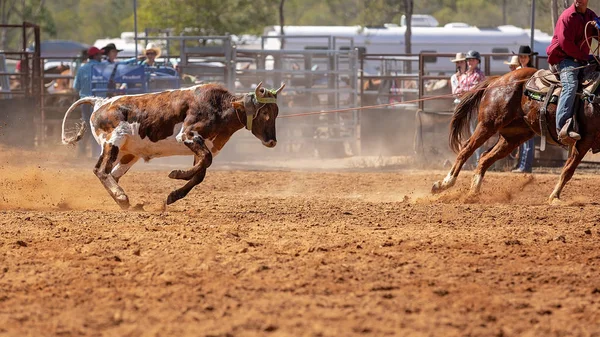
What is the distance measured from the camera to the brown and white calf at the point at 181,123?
924cm

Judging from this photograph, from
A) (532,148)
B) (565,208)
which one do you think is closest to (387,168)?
(532,148)

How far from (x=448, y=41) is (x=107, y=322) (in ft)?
82.1

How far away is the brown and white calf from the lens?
9242 mm

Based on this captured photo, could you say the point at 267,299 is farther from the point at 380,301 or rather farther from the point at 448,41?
the point at 448,41

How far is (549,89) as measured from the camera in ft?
32.3

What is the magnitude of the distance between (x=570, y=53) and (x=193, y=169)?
4030mm

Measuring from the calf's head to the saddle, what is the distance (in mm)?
2791

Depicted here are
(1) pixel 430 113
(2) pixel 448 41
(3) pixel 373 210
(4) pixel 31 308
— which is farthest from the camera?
(2) pixel 448 41

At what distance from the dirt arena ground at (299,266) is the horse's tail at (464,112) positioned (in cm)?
72

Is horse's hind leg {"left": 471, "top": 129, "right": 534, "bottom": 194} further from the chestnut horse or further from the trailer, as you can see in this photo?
the trailer

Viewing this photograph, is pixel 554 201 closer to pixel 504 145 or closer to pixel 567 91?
pixel 504 145

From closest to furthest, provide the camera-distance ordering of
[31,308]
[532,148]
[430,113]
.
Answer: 1. [31,308]
2. [532,148]
3. [430,113]

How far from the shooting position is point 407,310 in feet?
17.1

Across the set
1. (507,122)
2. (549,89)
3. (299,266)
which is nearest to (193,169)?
(299,266)
